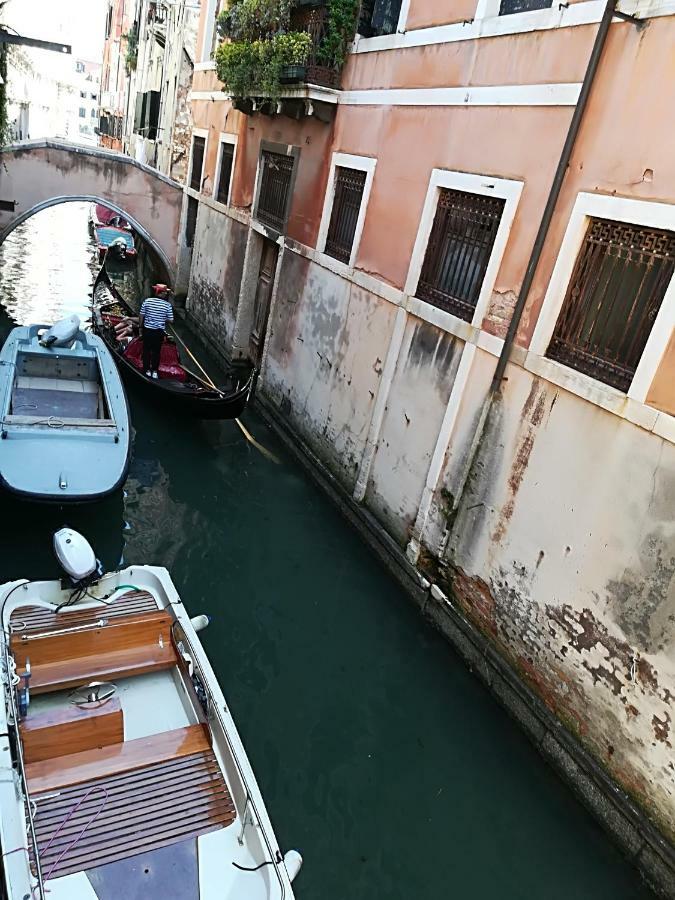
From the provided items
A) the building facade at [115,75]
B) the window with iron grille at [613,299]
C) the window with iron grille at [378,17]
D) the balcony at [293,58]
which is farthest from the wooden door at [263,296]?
the building facade at [115,75]

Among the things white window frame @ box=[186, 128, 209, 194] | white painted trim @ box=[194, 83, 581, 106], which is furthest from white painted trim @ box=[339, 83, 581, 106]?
white window frame @ box=[186, 128, 209, 194]

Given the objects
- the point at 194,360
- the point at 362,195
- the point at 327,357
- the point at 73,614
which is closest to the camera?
the point at 73,614

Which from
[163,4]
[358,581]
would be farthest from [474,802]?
[163,4]

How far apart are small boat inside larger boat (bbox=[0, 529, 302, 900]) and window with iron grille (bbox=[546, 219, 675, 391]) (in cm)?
287

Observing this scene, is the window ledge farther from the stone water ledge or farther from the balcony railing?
the balcony railing

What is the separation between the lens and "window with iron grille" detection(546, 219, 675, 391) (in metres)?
3.78

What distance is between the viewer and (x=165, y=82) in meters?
14.6

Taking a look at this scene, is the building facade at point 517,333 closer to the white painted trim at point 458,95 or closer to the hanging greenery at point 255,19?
the white painted trim at point 458,95

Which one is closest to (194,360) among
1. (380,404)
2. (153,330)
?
(153,330)

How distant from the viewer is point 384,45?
6141mm

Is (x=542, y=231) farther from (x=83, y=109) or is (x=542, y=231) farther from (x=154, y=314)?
(x=83, y=109)

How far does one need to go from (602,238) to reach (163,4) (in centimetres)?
1506

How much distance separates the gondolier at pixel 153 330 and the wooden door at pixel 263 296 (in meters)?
1.38

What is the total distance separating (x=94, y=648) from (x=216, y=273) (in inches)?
318
